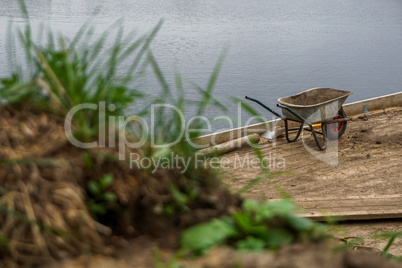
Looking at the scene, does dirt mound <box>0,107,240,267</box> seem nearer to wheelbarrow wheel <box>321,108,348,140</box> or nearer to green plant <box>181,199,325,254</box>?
green plant <box>181,199,325,254</box>

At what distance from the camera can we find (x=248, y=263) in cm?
138

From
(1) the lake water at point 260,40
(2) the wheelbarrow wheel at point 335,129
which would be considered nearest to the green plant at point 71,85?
(2) the wheelbarrow wheel at point 335,129

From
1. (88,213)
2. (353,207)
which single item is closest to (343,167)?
(353,207)

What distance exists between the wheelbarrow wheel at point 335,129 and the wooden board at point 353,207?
106 inches

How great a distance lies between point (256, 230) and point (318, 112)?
7177 mm

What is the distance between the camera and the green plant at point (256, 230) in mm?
1568

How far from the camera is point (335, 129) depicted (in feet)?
29.3

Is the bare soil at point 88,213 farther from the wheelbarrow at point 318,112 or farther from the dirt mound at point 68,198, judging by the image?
the wheelbarrow at point 318,112

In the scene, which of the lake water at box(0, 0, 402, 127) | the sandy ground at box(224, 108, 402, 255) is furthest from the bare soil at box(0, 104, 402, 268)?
the lake water at box(0, 0, 402, 127)

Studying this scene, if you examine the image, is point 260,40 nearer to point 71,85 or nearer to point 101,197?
point 71,85

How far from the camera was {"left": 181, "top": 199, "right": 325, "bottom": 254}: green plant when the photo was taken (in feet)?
5.15

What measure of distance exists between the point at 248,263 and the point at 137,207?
20.1 inches

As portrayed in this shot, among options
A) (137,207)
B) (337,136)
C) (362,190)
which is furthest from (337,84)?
(137,207)

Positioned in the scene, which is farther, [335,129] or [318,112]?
[335,129]
